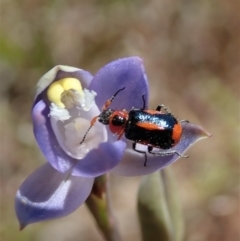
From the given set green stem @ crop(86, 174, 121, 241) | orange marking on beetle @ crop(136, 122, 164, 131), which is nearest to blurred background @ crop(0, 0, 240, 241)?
green stem @ crop(86, 174, 121, 241)

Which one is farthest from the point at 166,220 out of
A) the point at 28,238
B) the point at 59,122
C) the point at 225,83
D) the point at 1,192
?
the point at 225,83

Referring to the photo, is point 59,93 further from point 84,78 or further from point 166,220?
point 166,220

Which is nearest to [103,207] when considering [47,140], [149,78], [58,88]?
[47,140]

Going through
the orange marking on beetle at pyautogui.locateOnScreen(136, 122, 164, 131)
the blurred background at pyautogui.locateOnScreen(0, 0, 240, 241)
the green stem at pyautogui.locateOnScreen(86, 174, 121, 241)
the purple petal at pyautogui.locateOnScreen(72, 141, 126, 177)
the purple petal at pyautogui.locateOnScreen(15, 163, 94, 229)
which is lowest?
the blurred background at pyautogui.locateOnScreen(0, 0, 240, 241)

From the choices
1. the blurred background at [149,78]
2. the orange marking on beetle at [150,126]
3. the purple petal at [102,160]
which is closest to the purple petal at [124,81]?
the orange marking on beetle at [150,126]

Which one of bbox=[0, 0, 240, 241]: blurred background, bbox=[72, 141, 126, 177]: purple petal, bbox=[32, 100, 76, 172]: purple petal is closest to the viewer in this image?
bbox=[72, 141, 126, 177]: purple petal

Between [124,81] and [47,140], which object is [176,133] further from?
[47,140]

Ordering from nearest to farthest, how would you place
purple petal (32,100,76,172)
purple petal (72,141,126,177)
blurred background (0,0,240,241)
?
purple petal (72,141,126,177)
purple petal (32,100,76,172)
blurred background (0,0,240,241)

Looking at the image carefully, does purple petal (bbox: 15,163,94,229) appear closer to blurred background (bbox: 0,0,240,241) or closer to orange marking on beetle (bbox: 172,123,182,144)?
orange marking on beetle (bbox: 172,123,182,144)
